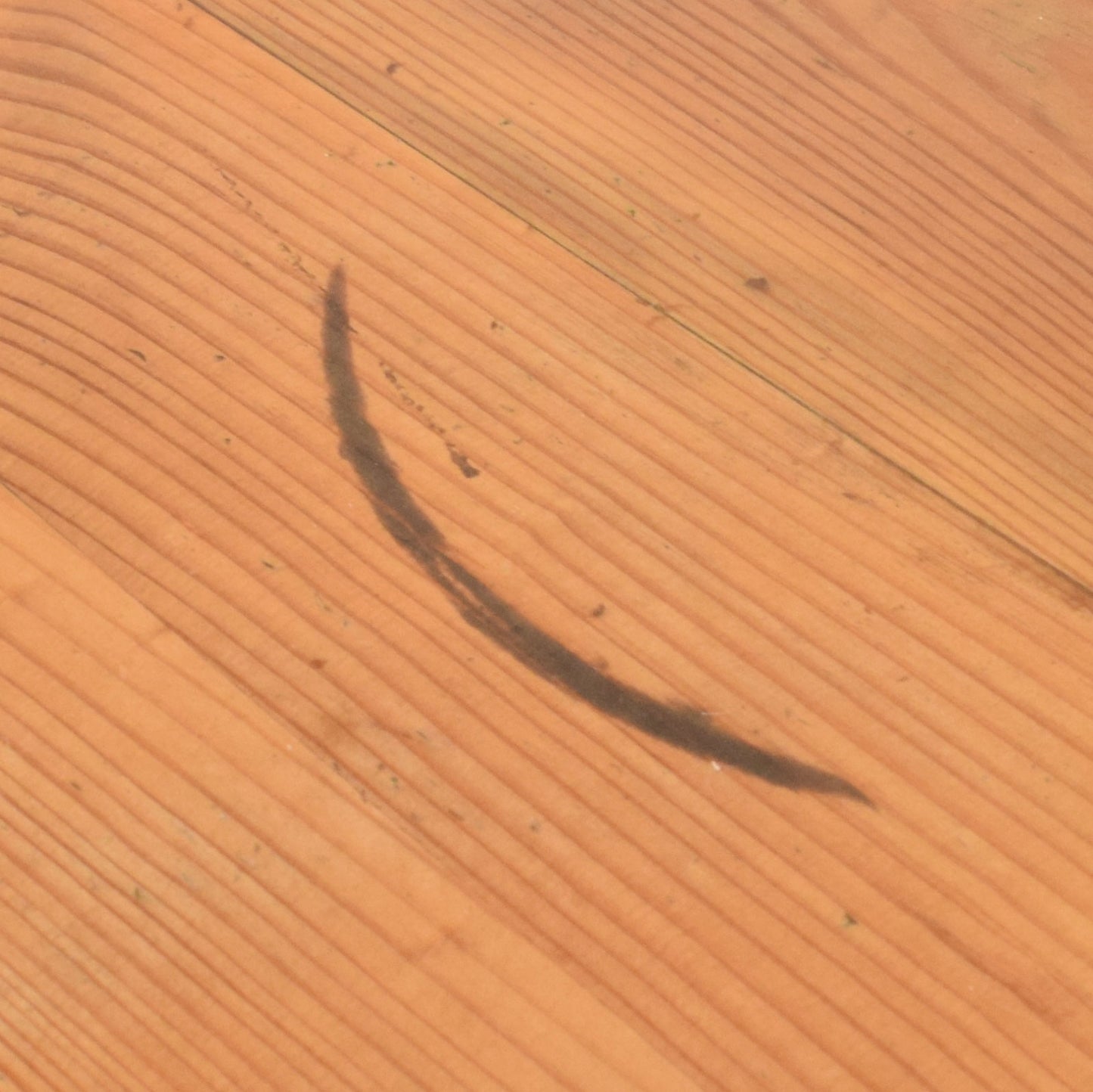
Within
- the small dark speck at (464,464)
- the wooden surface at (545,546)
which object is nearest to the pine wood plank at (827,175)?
the wooden surface at (545,546)

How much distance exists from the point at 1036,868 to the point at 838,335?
1.22 ft

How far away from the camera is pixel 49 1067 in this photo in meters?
0.61

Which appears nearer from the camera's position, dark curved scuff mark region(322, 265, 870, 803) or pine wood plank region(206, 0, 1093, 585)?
dark curved scuff mark region(322, 265, 870, 803)

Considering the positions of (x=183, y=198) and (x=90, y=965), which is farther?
(x=183, y=198)

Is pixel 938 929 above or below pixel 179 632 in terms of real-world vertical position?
above

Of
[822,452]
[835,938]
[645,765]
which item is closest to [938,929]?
[835,938]

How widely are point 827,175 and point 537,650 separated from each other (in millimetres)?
445

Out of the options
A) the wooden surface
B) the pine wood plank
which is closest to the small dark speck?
the wooden surface

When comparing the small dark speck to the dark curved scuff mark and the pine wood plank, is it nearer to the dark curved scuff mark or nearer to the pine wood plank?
the dark curved scuff mark

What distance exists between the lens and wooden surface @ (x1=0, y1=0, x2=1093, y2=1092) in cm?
64

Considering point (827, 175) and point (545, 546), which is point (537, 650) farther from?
point (827, 175)

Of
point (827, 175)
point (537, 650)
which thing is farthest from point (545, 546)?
point (827, 175)

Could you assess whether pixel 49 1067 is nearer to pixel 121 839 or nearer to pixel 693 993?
pixel 121 839

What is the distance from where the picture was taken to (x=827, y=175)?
36.5 inches
